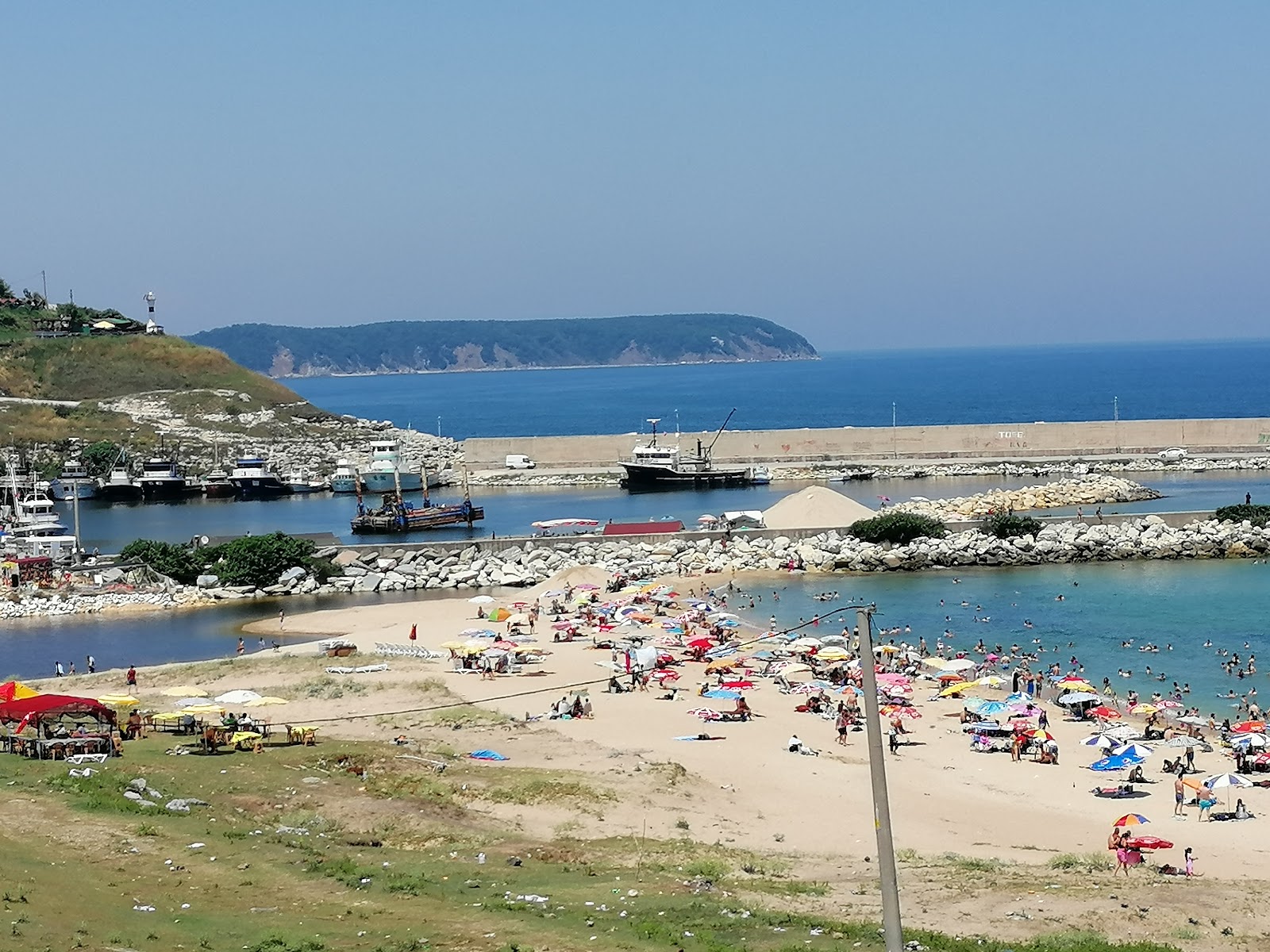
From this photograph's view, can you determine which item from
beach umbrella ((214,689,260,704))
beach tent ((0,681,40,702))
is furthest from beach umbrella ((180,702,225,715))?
beach tent ((0,681,40,702))

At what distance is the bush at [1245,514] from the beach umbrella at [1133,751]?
28.5 metres

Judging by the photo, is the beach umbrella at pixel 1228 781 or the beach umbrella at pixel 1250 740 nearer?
the beach umbrella at pixel 1228 781

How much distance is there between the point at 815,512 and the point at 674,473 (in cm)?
2582

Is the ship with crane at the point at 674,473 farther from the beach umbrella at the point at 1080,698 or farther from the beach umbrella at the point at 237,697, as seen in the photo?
the beach umbrella at the point at 237,697

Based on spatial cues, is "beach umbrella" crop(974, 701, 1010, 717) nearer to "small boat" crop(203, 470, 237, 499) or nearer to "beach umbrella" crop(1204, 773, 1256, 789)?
"beach umbrella" crop(1204, 773, 1256, 789)

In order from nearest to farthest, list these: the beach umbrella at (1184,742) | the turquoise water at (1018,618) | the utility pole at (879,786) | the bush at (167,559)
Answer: the utility pole at (879,786), the beach umbrella at (1184,742), the turquoise water at (1018,618), the bush at (167,559)

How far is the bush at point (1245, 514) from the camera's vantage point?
50.2 metres

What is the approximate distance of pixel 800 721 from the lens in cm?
2738

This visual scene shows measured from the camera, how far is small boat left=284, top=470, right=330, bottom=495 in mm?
87625

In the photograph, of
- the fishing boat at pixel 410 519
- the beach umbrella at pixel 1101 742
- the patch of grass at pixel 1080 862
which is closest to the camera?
the patch of grass at pixel 1080 862

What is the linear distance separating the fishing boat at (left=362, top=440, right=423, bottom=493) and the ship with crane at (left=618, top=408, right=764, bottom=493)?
36.0 ft

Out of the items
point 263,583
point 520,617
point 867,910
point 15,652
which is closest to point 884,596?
point 520,617

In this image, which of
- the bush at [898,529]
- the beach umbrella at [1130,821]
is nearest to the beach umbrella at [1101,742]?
the beach umbrella at [1130,821]

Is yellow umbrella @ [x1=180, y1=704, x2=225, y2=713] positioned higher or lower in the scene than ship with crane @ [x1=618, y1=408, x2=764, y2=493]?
lower
